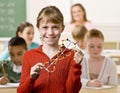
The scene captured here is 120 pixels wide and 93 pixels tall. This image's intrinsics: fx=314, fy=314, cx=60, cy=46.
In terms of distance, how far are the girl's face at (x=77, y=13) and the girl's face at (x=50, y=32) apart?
330 centimetres

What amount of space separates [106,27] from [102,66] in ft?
9.15

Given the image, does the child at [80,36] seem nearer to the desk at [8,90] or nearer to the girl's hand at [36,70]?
the desk at [8,90]

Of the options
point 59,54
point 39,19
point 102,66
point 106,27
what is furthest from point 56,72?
point 106,27

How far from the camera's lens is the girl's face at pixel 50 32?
1.45 metres

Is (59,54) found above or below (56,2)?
below

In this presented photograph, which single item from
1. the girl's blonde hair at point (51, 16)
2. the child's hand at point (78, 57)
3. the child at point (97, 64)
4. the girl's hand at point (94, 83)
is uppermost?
the girl's blonde hair at point (51, 16)

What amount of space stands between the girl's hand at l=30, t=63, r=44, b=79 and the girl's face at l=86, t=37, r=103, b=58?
120 centimetres

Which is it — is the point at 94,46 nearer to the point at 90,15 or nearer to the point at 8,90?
the point at 8,90

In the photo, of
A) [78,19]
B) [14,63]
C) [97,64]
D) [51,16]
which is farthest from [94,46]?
[78,19]

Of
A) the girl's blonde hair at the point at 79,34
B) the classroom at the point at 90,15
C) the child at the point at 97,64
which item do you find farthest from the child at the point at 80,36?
the classroom at the point at 90,15

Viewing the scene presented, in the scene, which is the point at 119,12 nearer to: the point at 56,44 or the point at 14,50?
the point at 14,50

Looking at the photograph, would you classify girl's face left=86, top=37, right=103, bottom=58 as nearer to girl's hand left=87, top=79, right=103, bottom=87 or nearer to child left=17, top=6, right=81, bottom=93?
girl's hand left=87, top=79, right=103, bottom=87

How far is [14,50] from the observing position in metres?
2.67

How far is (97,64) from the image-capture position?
2582 millimetres
